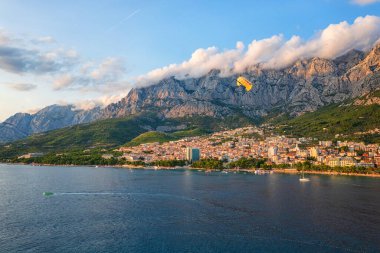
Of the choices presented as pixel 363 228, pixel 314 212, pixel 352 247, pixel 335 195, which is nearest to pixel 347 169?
pixel 335 195

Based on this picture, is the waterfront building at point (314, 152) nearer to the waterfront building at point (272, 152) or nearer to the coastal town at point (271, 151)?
the coastal town at point (271, 151)

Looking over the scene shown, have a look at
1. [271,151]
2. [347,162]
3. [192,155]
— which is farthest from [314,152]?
[192,155]

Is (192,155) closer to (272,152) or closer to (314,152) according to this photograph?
(272,152)

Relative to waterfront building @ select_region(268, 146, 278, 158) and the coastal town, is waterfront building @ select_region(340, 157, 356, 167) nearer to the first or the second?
the coastal town

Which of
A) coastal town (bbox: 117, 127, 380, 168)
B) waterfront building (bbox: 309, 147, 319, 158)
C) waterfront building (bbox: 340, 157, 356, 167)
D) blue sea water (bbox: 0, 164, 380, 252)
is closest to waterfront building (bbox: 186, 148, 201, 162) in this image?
coastal town (bbox: 117, 127, 380, 168)

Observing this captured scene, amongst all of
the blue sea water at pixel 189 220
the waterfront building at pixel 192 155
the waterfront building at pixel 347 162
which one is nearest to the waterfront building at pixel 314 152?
the waterfront building at pixel 347 162

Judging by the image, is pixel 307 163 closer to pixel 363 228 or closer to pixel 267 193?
pixel 267 193
